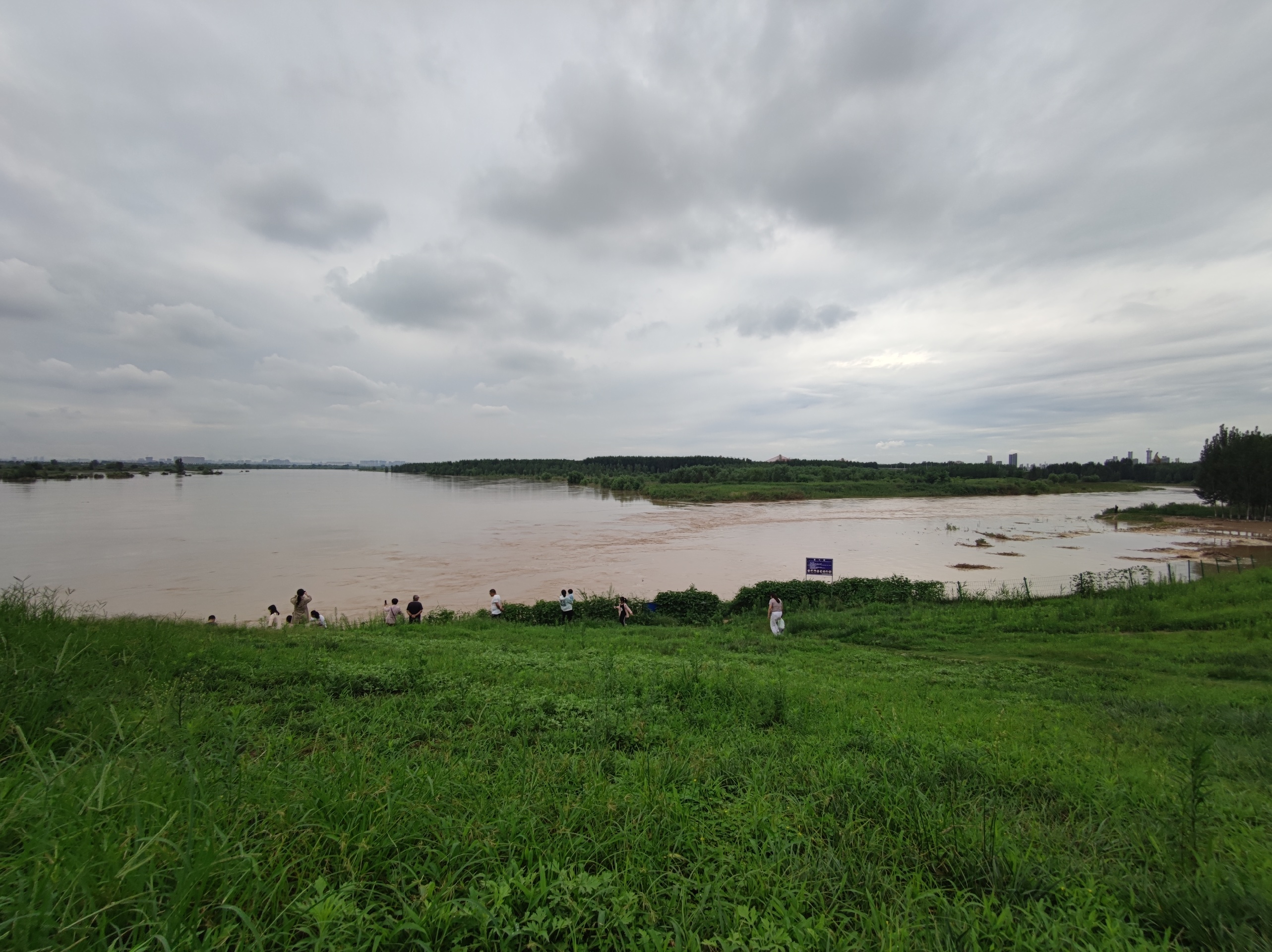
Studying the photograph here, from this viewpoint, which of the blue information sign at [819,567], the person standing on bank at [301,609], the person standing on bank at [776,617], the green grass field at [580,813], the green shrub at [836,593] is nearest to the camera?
the green grass field at [580,813]

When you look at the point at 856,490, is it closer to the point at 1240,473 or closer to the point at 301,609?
the point at 1240,473

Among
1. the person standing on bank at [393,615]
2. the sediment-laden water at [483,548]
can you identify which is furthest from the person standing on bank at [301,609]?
the sediment-laden water at [483,548]

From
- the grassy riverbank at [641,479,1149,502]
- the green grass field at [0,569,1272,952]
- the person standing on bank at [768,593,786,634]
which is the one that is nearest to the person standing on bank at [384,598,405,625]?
the green grass field at [0,569,1272,952]

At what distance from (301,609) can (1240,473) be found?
2965 inches

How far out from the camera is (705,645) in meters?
10.7

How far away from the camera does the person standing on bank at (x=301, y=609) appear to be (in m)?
12.9

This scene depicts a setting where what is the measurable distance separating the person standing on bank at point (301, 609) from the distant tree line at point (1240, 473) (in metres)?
73.4

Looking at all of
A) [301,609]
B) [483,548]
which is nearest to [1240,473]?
[483,548]

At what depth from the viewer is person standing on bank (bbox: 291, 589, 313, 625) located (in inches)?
506

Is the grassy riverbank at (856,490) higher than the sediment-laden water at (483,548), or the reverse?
the grassy riverbank at (856,490)

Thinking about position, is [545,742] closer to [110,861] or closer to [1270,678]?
[110,861]

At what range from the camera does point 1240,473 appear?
4878 cm

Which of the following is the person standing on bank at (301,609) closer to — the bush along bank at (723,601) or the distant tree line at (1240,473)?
the bush along bank at (723,601)

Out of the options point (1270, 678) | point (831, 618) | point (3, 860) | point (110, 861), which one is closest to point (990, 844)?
point (110, 861)
